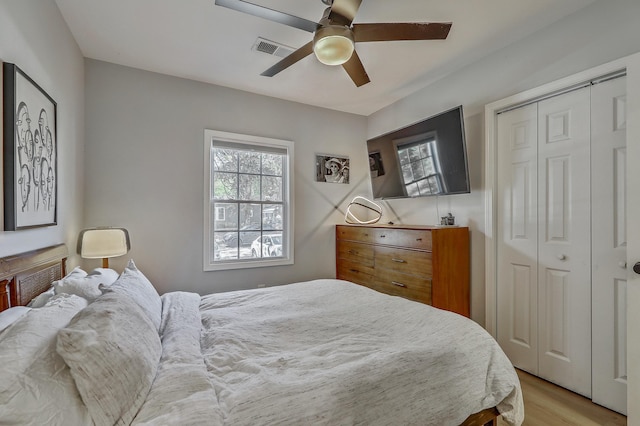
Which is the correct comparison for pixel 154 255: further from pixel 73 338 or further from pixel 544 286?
pixel 544 286

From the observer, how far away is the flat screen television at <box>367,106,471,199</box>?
2.72m

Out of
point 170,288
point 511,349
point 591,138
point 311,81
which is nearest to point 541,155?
point 591,138

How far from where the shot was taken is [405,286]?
293 centimetres

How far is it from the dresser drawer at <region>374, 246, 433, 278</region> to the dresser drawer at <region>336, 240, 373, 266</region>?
0.13m

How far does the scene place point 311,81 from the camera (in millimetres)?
3223

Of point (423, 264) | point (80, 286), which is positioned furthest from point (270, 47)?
point (423, 264)

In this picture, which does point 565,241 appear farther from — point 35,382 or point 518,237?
point 35,382

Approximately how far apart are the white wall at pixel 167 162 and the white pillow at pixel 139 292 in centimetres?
133

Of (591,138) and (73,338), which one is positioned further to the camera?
(591,138)

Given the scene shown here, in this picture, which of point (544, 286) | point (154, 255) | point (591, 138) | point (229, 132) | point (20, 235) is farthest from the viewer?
point (229, 132)

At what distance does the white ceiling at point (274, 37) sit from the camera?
82.7 inches

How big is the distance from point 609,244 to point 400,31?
6.54 feet

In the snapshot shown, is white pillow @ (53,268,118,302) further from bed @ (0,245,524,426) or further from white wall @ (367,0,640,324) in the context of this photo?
white wall @ (367,0,640,324)

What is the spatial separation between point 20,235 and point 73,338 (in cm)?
107
